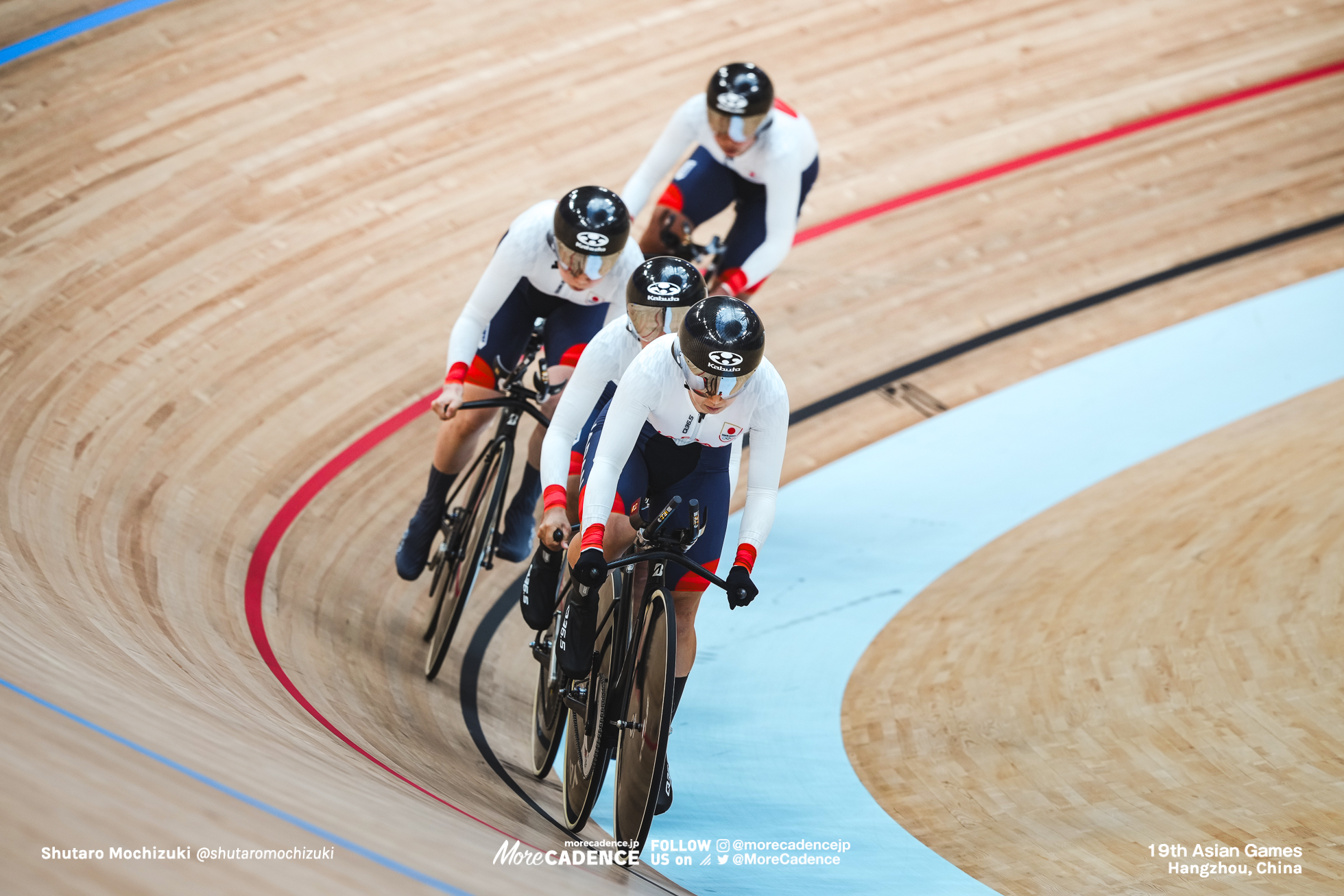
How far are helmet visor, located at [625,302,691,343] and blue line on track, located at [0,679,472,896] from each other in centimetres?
135

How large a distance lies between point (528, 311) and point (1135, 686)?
2.05 metres

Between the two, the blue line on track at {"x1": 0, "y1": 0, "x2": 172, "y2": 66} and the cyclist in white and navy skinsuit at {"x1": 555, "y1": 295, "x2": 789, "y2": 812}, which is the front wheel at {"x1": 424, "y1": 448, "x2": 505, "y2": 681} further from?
the blue line on track at {"x1": 0, "y1": 0, "x2": 172, "y2": 66}

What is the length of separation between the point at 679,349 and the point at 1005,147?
4188 mm

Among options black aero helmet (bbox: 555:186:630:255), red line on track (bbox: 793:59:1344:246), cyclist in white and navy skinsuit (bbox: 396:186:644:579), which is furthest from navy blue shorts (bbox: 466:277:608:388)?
red line on track (bbox: 793:59:1344:246)

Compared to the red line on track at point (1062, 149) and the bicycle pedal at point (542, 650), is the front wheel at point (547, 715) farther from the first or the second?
the red line on track at point (1062, 149)

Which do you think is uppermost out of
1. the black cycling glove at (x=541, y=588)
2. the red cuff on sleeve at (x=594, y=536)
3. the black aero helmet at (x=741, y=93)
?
the black aero helmet at (x=741, y=93)

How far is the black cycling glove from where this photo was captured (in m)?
Result: 2.95

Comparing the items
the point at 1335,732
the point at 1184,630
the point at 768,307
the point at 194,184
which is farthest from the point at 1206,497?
the point at 194,184

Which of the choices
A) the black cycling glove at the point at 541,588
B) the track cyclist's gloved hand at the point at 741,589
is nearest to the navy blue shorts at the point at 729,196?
the black cycling glove at the point at 541,588

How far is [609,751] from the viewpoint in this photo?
2592 millimetres

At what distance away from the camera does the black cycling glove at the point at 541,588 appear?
2.95 metres

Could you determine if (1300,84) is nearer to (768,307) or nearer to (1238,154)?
(1238,154)

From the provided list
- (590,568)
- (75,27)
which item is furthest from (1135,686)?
(75,27)

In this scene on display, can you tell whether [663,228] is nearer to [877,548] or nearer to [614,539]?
[877,548]
